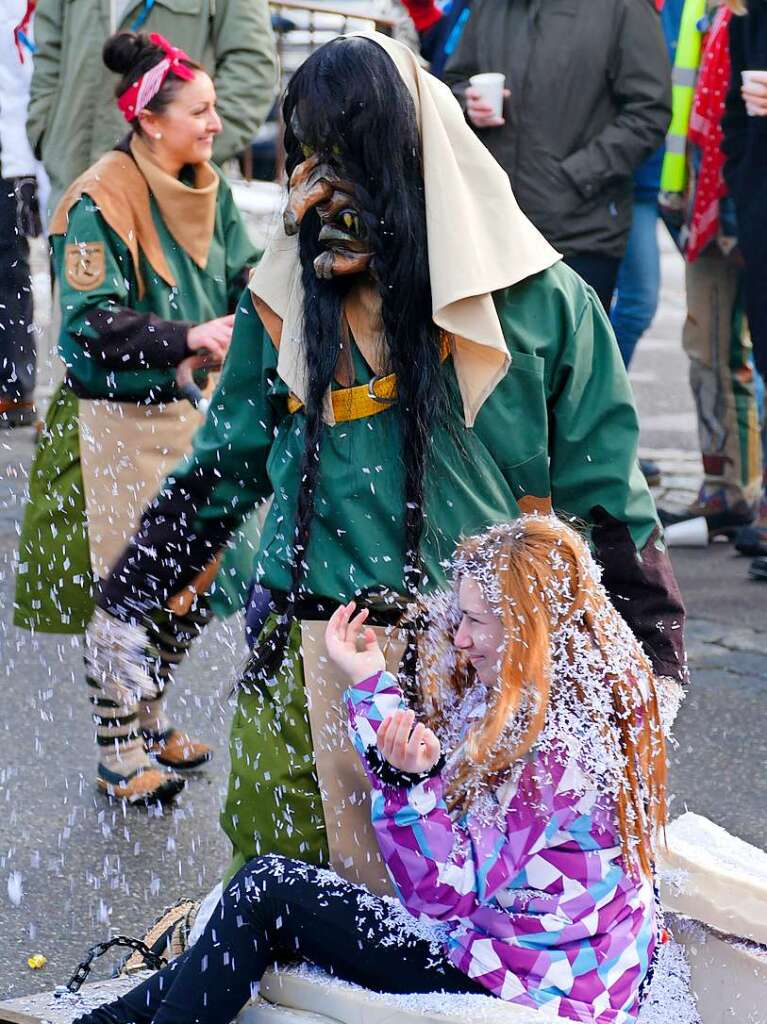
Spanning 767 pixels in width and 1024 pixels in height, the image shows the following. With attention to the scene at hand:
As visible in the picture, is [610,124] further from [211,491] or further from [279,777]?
[279,777]

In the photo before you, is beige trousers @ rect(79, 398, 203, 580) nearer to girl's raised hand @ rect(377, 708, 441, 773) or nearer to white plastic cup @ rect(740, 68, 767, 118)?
girl's raised hand @ rect(377, 708, 441, 773)

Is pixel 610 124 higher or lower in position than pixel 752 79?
lower

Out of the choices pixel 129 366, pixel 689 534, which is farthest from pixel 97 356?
pixel 689 534

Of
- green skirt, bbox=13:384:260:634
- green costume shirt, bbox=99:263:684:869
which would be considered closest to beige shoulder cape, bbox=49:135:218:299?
green skirt, bbox=13:384:260:634

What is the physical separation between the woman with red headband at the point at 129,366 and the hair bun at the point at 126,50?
0.14 meters

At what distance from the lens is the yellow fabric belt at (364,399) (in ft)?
9.20

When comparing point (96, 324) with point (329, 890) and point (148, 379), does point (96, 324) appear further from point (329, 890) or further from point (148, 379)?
point (329, 890)

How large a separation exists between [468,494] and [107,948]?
3.67ft

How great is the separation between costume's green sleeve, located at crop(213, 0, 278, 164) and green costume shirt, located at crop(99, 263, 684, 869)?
136 inches

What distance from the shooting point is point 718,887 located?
3049mm

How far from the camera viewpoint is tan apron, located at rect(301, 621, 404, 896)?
9.35 feet

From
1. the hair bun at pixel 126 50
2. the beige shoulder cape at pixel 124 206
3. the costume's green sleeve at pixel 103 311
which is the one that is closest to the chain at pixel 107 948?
the costume's green sleeve at pixel 103 311

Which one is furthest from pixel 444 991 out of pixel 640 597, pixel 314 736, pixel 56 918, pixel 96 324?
pixel 96 324

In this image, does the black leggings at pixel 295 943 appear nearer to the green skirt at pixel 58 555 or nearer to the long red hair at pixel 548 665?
the long red hair at pixel 548 665
